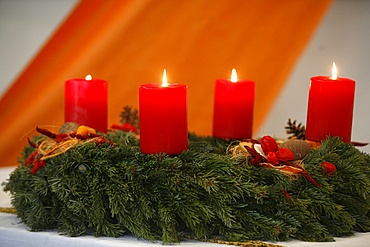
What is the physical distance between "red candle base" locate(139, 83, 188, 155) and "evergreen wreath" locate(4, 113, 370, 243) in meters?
0.02

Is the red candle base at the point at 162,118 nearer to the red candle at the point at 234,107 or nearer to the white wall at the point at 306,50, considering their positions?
the red candle at the point at 234,107

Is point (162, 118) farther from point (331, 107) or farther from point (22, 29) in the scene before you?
point (22, 29)

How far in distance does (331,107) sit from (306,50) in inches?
40.9

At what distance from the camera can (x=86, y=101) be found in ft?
4.43

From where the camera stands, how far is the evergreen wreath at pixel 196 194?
1063 millimetres

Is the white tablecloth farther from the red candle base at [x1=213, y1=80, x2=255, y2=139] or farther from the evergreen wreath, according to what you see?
the red candle base at [x1=213, y1=80, x2=255, y2=139]

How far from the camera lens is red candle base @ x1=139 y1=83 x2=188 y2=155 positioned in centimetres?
112

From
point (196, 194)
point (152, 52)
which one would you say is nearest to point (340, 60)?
point (152, 52)

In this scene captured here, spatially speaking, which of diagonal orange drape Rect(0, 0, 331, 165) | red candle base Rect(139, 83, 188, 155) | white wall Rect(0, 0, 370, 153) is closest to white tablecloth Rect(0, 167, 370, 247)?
red candle base Rect(139, 83, 188, 155)

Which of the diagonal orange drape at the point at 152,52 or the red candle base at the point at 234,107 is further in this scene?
the diagonal orange drape at the point at 152,52

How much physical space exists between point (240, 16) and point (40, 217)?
53.6 inches

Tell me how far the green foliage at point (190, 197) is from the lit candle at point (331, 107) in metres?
0.11

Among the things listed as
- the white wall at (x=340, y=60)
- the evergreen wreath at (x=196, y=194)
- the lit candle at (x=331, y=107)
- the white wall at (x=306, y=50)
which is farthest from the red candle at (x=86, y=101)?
the white wall at (x=340, y=60)

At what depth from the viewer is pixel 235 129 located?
1.34m
